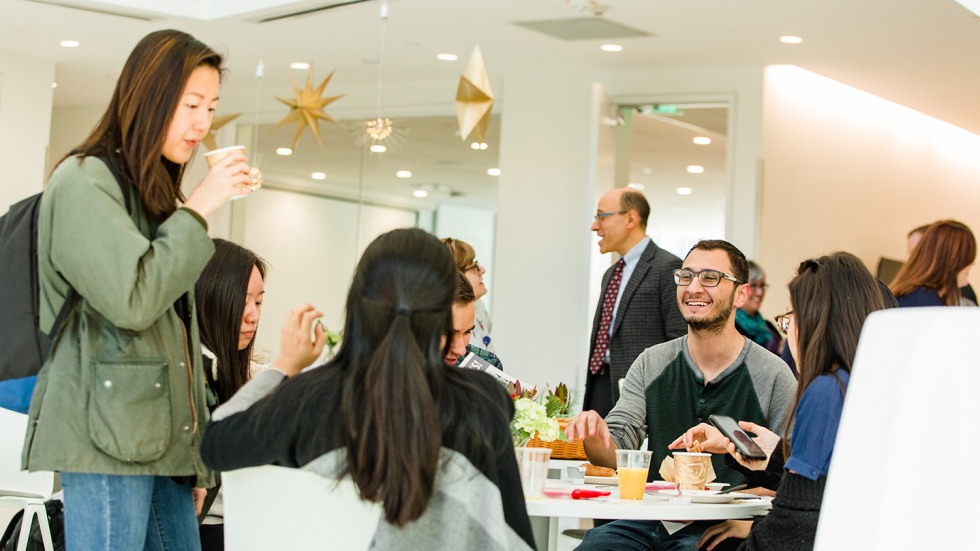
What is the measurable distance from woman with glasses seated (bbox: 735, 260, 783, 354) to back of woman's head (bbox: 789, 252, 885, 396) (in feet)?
13.0

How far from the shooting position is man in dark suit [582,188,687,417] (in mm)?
5406

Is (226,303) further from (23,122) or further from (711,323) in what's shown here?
(23,122)

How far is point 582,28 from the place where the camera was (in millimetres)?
7152

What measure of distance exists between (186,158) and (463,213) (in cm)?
723

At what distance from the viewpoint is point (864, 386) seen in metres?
1.27

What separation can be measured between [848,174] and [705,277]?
5915mm

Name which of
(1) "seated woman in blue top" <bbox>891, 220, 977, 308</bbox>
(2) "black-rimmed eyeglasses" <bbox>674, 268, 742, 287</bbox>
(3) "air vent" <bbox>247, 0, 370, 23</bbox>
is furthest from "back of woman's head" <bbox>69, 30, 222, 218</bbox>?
(3) "air vent" <bbox>247, 0, 370, 23</bbox>

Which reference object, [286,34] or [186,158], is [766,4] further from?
[186,158]

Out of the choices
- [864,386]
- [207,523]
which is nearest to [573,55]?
[207,523]

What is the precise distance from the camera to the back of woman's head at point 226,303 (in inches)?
119

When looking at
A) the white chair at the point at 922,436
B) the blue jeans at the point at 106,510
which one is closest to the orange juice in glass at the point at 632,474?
the blue jeans at the point at 106,510

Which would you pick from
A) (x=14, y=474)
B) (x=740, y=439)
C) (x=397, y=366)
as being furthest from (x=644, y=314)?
(x=397, y=366)

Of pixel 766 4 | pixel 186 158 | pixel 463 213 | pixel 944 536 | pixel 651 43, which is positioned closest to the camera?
pixel 944 536

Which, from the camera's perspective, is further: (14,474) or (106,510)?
(14,474)
